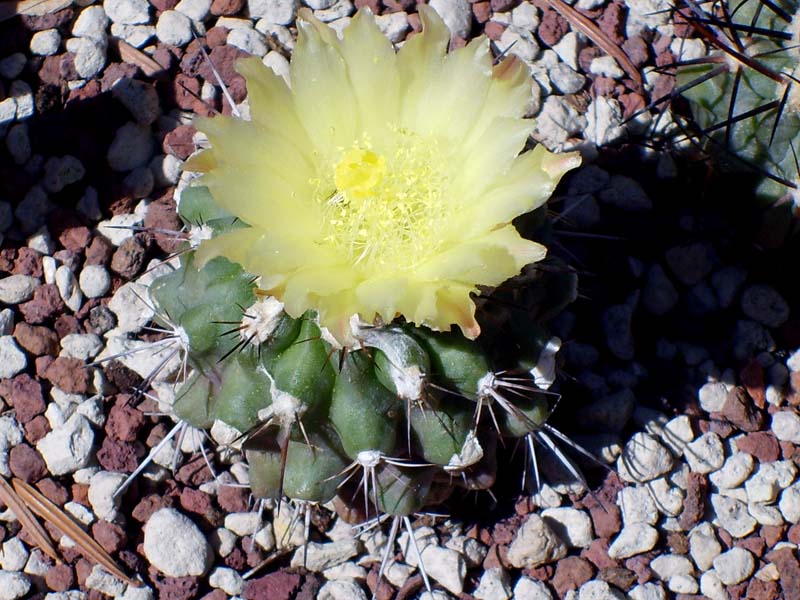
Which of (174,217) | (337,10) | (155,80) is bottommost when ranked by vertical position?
(174,217)

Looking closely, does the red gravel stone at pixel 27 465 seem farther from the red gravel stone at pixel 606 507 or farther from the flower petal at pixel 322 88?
the red gravel stone at pixel 606 507

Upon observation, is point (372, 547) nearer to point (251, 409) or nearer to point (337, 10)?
point (251, 409)

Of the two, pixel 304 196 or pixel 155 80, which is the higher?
pixel 304 196

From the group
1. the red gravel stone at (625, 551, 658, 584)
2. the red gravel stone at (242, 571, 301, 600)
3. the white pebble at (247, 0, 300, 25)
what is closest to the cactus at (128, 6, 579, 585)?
the red gravel stone at (242, 571, 301, 600)

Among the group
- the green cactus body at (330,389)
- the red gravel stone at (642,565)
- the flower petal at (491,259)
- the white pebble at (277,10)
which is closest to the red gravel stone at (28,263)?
the green cactus body at (330,389)

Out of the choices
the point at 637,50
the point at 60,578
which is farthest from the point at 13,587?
the point at 637,50

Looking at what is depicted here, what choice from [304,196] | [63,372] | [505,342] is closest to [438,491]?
[505,342]

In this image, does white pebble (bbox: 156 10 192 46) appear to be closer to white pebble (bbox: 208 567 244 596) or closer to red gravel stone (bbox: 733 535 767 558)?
white pebble (bbox: 208 567 244 596)
